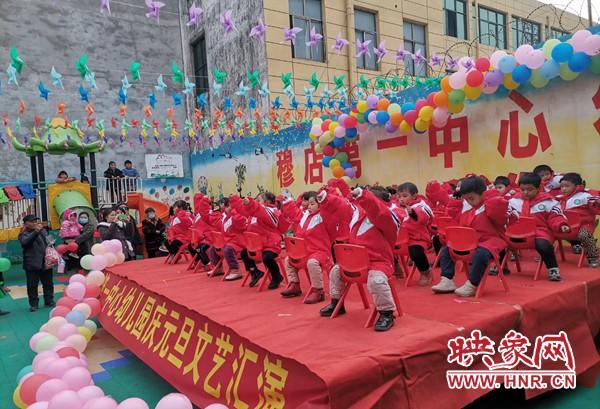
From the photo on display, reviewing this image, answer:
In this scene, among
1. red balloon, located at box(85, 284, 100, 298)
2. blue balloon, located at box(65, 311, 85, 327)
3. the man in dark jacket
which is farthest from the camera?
the man in dark jacket

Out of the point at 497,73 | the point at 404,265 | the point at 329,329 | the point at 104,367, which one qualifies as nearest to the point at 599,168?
the point at 497,73

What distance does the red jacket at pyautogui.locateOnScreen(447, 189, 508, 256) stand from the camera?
380 cm

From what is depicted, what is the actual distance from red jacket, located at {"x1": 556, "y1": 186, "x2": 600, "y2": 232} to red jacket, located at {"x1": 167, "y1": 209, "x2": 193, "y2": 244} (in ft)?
17.1

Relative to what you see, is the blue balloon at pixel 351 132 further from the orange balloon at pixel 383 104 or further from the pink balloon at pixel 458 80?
the pink balloon at pixel 458 80

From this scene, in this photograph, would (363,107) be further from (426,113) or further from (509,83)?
(509,83)

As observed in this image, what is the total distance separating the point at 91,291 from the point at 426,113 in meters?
5.58

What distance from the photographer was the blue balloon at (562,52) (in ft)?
17.2

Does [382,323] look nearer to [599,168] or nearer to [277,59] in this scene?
[599,168]

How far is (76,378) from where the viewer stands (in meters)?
3.42

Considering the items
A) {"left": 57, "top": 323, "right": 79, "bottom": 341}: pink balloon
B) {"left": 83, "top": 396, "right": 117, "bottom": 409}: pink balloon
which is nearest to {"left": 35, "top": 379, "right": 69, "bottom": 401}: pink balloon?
{"left": 83, "top": 396, "right": 117, "bottom": 409}: pink balloon

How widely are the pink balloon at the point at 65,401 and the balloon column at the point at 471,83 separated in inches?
226

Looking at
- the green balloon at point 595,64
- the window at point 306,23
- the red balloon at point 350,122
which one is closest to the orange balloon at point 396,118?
the red balloon at point 350,122

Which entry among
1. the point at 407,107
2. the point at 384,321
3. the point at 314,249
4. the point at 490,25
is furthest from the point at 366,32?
the point at 384,321

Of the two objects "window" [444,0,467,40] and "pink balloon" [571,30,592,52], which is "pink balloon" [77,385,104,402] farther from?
"window" [444,0,467,40]
